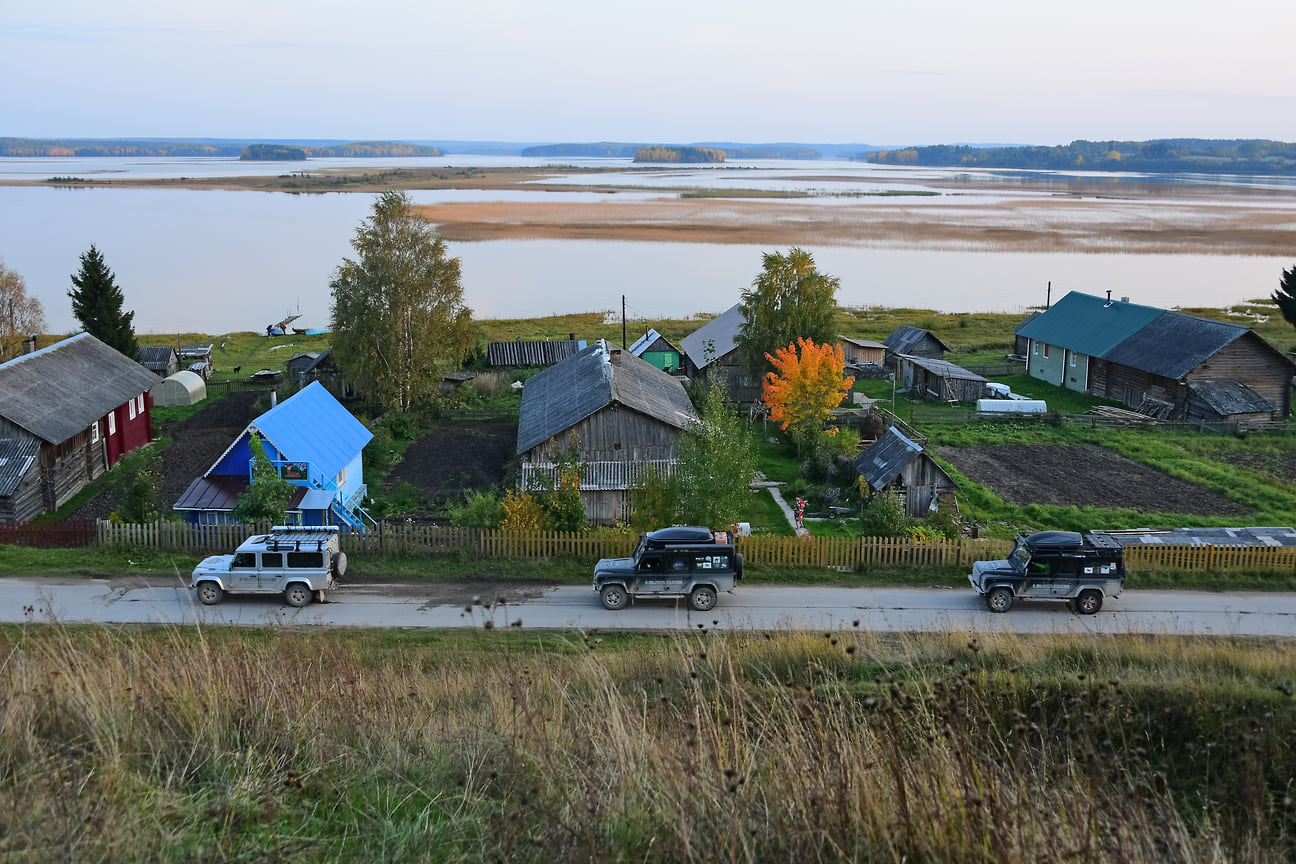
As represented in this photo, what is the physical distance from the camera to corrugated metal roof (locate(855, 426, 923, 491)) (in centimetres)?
2819

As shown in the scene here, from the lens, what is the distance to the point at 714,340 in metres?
47.6

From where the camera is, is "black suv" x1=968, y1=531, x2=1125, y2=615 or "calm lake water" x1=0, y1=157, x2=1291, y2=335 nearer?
"black suv" x1=968, y1=531, x2=1125, y2=615

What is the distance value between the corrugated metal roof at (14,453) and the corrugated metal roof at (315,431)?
6.30 metres

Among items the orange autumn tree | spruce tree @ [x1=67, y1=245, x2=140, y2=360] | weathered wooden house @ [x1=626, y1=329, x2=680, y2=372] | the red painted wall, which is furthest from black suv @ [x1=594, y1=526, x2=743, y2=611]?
spruce tree @ [x1=67, y1=245, x2=140, y2=360]

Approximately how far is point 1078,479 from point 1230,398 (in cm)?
1227

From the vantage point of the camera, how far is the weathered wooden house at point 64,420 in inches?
1085

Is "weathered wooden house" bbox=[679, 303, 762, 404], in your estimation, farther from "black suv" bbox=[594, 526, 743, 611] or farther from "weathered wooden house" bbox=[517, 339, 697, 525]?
"black suv" bbox=[594, 526, 743, 611]

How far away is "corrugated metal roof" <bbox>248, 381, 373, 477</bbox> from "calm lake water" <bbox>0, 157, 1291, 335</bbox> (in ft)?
129

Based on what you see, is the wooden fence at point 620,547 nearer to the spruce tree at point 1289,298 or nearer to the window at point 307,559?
the window at point 307,559

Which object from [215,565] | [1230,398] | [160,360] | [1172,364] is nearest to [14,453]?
[215,565]

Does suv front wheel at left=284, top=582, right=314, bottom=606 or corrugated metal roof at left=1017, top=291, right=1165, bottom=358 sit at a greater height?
corrugated metal roof at left=1017, top=291, right=1165, bottom=358

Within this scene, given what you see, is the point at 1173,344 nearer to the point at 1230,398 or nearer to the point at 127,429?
the point at 1230,398

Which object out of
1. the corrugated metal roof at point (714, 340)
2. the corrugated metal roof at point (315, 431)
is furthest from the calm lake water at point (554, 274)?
the corrugated metal roof at point (315, 431)

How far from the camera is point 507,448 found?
3641 cm
